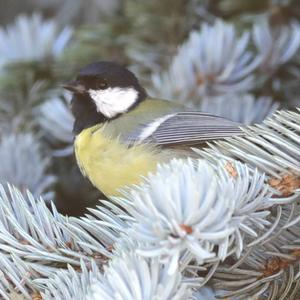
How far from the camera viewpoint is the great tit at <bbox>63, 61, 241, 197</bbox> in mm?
1263

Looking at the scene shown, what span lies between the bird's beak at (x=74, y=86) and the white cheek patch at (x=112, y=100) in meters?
0.03

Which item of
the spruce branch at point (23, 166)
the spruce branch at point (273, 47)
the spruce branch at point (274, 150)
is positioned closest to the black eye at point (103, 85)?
the spruce branch at point (23, 166)

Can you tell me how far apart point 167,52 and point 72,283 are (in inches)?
39.5

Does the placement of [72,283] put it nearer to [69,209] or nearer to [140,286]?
[140,286]

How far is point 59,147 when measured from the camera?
1.60m

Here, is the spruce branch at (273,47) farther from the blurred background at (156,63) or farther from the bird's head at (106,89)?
the bird's head at (106,89)

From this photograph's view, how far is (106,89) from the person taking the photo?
5.05 feet

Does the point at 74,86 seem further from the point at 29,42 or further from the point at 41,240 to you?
the point at 41,240

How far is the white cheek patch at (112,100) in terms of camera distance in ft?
4.98

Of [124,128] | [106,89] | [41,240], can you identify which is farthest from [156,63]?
[41,240]

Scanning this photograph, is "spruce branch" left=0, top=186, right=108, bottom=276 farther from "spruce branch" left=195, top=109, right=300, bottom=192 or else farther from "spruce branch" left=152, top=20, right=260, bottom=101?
"spruce branch" left=152, top=20, right=260, bottom=101

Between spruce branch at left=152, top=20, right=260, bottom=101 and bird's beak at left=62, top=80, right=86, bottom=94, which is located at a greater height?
spruce branch at left=152, top=20, right=260, bottom=101

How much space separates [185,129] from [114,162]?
0.53ft

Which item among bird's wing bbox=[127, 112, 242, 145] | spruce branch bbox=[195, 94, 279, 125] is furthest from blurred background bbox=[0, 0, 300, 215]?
bird's wing bbox=[127, 112, 242, 145]
